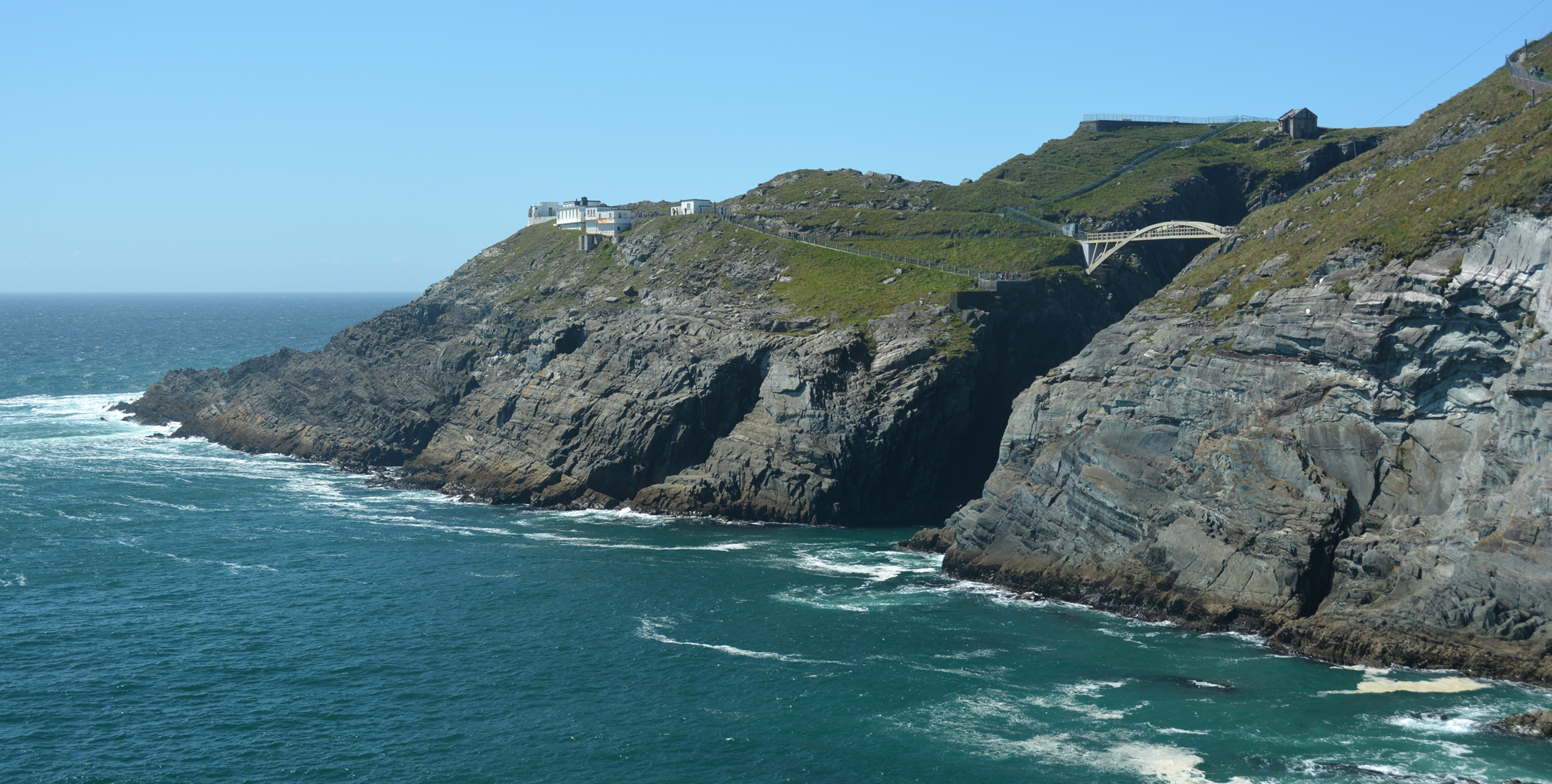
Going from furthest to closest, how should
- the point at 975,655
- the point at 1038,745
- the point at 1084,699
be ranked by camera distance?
the point at 975,655, the point at 1084,699, the point at 1038,745

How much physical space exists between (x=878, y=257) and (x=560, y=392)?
35872 mm

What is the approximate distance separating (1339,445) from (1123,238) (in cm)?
4820

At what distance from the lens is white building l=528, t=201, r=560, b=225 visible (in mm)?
185750

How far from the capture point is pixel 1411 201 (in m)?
67.2

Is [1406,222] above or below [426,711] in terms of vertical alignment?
above

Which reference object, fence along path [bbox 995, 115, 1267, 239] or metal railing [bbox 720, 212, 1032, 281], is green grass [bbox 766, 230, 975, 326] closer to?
metal railing [bbox 720, 212, 1032, 281]

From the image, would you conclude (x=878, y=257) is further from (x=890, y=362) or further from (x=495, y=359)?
(x=495, y=359)

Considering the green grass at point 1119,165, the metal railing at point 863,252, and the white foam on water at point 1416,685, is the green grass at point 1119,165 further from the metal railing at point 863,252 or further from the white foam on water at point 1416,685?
the white foam on water at point 1416,685

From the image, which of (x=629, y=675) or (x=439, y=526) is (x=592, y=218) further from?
(x=629, y=675)

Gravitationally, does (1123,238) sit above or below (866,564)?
above

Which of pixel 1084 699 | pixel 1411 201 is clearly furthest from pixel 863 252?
pixel 1084 699

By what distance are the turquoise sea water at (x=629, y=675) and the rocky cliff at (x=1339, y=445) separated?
3189 mm

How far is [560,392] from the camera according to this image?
104250 millimetres

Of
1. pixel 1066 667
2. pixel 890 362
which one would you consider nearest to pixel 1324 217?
pixel 890 362
